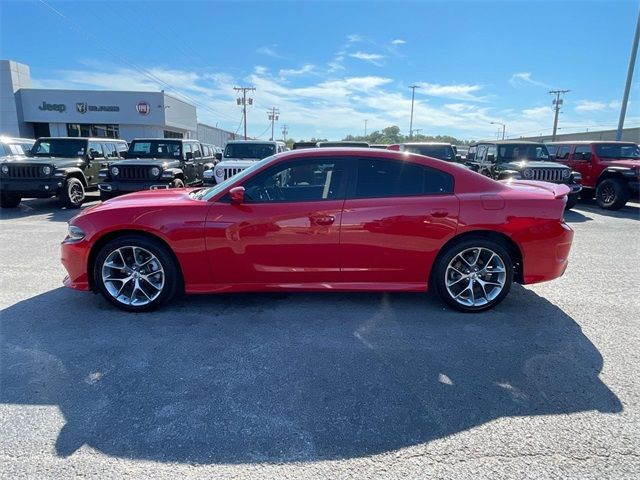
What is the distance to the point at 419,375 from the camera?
2.80 m

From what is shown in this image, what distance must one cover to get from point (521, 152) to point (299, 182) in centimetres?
1145

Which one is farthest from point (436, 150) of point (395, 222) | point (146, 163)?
point (395, 222)

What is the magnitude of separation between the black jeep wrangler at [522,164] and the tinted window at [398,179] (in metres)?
8.53

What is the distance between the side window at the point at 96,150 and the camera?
11454 millimetres

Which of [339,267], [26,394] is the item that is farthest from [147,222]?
[339,267]

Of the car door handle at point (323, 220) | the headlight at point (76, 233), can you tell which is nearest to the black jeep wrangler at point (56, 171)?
the headlight at point (76, 233)

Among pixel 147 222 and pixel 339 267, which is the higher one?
pixel 147 222

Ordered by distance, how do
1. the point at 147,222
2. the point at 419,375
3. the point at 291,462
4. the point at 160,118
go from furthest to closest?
the point at 160,118 < the point at 147,222 < the point at 419,375 < the point at 291,462

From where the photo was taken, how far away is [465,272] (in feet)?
12.6

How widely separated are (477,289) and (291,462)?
8.77ft

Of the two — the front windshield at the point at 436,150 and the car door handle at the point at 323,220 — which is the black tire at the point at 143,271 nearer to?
the car door handle at the point at 323,220

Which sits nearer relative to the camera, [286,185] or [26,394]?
[26,394]

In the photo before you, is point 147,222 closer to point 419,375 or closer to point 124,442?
point 124,442

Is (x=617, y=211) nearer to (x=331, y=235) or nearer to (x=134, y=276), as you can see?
(x=331, y=235)
